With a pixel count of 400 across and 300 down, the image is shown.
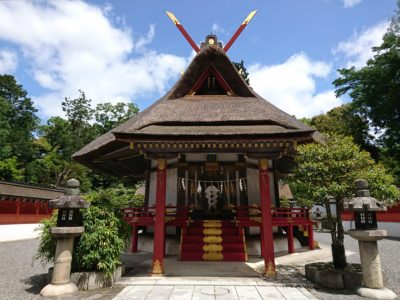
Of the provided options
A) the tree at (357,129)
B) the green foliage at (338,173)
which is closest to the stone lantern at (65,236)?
the green foliage at (338,173)

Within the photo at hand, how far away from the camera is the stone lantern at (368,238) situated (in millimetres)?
6691

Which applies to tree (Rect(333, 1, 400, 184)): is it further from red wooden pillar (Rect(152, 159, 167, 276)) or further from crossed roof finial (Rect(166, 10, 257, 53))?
red wooden pillar (Rect(152, 159, 167, 276))

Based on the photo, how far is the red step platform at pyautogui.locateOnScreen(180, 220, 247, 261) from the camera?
35.3 ft

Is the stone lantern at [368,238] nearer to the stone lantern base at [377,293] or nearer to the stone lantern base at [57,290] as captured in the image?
the stone lantern base at [377,293]

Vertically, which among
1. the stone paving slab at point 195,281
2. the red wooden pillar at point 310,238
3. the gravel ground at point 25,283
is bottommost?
the gravel ground at point 25,283

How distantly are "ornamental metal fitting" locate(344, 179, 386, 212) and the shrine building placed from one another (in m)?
2.05

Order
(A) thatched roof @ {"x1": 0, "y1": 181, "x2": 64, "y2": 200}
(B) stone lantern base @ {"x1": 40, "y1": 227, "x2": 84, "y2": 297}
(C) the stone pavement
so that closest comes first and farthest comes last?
(C) the stone pavement
(B) stone lantern base @ {"x1": 40, "y1": 227, "x2": 84, "y2": 297}
(A) thatched roof @ {"x1": 0, "y1": 181, "x2": 64, "y2": 200}

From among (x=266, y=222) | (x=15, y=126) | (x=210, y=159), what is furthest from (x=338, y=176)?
(x=15, y=126)

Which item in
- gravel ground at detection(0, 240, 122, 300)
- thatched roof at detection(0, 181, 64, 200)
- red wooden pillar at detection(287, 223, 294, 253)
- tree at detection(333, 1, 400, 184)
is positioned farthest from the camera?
tree at detection(333, 1, 400, 184)

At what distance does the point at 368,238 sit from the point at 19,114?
6745cm

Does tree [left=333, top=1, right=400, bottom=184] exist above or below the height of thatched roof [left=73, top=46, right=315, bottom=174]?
above

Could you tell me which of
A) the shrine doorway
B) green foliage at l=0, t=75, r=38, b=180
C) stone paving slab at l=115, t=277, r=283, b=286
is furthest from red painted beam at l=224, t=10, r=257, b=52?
green foliage at l=0, t=75, r=38, b=180

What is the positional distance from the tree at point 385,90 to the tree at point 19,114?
5258cm

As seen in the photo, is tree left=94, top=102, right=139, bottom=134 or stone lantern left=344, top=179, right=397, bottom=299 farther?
tree left=94, top=102, right=139, bottom=134
